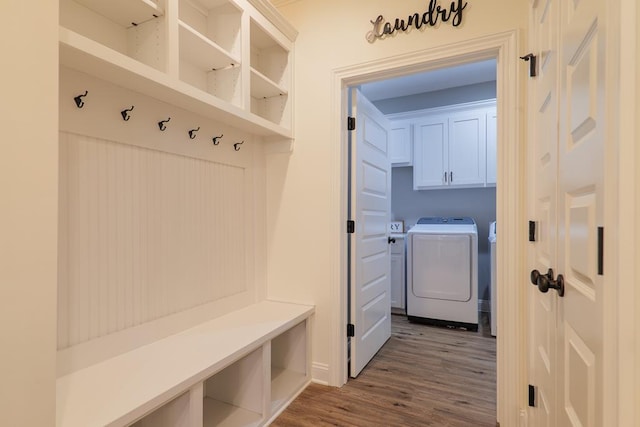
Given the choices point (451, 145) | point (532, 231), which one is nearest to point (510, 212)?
point (532, 231)

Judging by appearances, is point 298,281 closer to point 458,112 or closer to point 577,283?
point 577,283

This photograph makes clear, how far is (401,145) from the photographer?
3988mm

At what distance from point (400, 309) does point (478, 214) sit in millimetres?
1478

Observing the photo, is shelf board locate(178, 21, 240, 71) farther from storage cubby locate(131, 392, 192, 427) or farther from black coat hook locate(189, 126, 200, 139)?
storage cubby locate(131, 392, 192, 427)

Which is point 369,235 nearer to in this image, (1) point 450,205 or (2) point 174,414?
(2) point 174,414

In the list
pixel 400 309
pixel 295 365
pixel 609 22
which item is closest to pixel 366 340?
pixel 295 365

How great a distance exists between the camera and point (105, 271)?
1.43m

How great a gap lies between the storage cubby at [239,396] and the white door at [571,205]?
1.33 m

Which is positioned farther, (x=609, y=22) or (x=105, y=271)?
(x=105, y=271)

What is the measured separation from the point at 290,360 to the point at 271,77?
6.62 feet

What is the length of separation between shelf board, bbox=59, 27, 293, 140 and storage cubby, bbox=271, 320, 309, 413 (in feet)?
4.66

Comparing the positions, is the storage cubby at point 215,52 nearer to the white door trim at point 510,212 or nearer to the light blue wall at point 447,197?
the white door trim at point 510,212

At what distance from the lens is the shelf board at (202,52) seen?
1.57m

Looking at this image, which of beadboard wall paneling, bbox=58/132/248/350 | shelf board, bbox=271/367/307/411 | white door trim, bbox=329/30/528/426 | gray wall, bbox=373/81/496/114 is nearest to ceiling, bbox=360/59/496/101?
gray wall, bbox=373/81/496/114
